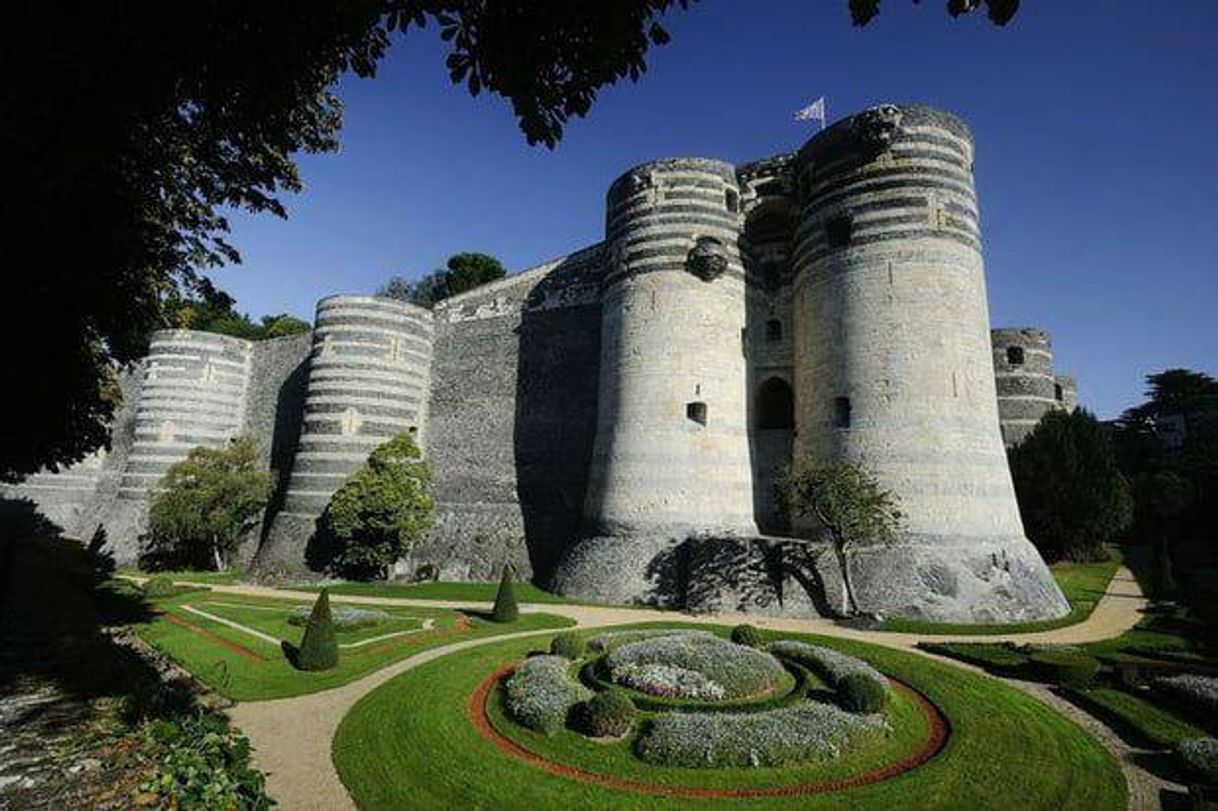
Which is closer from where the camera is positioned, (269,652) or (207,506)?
(269,652)

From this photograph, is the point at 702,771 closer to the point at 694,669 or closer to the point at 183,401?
the point at 694,669

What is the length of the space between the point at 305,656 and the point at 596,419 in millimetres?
16710

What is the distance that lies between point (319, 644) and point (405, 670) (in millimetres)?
2131

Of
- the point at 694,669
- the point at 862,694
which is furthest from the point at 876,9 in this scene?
the point at 694,669

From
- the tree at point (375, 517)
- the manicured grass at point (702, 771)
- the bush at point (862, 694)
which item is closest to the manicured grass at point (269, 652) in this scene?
the manicured grass at point (702, 771)

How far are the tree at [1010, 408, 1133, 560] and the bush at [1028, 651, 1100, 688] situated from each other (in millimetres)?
18840

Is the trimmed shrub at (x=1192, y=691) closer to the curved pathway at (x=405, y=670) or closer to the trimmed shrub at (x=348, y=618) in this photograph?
the curved pathway at (x=405, y=670)

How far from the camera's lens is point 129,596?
23.1 metres

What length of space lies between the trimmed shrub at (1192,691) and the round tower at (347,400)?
96.2 ft

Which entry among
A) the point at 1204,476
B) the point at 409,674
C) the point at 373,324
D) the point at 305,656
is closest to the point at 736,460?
the point at 409,674

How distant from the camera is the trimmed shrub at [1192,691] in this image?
38.1 ft

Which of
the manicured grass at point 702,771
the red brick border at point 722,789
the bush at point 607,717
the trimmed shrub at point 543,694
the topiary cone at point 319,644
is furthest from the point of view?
the topiary cone at point 319,644

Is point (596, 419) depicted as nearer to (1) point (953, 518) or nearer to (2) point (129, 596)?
(1) point (953, 518)

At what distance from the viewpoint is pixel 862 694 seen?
11.9 metres
